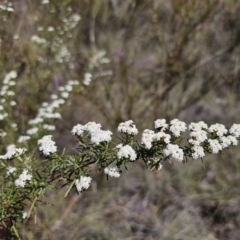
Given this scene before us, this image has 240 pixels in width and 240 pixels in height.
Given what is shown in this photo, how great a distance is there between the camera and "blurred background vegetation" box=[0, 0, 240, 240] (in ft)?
8.90

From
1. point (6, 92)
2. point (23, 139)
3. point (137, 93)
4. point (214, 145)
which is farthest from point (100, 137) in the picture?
point (137, 93)

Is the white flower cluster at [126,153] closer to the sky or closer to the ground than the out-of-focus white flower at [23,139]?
closer to the ground

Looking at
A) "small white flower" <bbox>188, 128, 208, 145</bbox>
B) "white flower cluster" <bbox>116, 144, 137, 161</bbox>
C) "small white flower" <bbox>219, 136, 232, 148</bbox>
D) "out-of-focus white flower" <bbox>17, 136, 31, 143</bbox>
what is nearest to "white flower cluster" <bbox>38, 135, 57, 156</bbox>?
"white flower cluster" <bbox>116, 144, 137, 161</bbox>

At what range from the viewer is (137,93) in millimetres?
3535

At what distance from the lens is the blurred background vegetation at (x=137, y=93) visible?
2713 mm

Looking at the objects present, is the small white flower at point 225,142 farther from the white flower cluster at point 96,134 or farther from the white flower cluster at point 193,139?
the white flower cluster at point 96,134

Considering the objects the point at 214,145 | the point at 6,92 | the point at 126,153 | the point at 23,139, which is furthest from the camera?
the point at 6,92

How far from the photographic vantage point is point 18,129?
2758 millimetres

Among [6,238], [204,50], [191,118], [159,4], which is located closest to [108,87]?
[191,118]

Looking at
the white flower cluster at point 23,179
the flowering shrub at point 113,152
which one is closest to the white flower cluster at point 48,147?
the flowering shrub at point 113,152

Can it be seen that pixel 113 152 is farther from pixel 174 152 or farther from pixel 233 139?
pixel 233 139

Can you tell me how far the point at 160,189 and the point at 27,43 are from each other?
4.67 ft

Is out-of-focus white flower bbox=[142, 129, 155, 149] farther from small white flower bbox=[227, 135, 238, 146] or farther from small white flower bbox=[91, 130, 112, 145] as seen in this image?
small white flower bbox=[227, 135, 238, 146]

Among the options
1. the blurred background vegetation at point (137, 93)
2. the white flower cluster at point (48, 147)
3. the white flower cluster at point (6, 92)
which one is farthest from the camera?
the blurred background vegetation at point (137, 93)
